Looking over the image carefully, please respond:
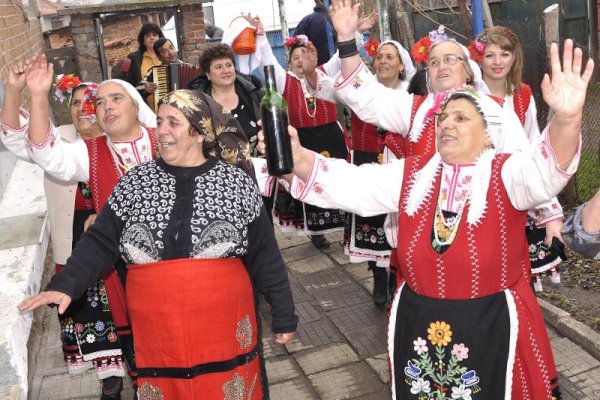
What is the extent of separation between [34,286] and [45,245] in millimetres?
1026

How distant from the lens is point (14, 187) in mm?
6230

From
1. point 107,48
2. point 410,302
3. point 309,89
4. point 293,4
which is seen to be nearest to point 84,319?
point 410,302

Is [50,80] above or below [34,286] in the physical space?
above

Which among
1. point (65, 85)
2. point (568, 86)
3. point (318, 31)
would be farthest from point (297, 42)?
point (568, 86)

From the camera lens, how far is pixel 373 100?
160 inches

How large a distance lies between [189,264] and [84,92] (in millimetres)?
1833

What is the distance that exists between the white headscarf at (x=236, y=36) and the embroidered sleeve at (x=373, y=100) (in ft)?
8.20

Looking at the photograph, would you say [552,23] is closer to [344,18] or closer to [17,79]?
[344,18]

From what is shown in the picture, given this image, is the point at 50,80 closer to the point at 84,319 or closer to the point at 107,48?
the point at 84,319

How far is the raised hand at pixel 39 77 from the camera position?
366cm

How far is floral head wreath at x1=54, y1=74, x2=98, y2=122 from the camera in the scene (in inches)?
170

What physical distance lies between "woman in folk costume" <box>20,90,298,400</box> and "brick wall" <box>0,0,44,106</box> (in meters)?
3.11

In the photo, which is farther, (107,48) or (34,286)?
(107,48)

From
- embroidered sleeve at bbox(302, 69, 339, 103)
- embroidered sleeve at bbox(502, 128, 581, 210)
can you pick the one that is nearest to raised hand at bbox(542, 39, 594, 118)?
embroidered sleeve at bbox(502, 128, 581, 210)
